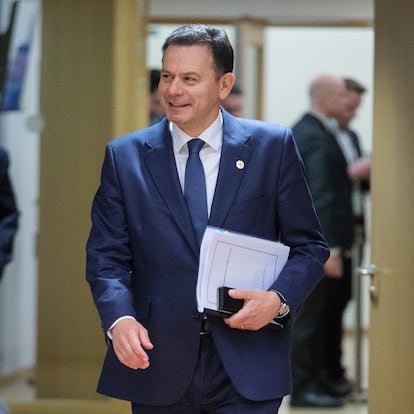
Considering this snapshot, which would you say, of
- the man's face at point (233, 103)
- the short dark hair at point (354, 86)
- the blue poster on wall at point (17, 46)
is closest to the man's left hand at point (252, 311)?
the blue poster on wall at point (17, 46)

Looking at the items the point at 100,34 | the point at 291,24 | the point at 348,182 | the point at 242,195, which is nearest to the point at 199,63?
the point at 242,195

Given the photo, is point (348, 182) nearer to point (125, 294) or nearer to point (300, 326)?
point (300, 326)

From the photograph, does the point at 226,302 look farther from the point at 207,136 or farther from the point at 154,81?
the point at 154,81

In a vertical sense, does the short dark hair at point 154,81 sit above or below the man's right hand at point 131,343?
above

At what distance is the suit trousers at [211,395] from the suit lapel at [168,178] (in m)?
0.27

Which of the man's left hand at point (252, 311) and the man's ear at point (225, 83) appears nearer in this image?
the man's left hand at point (252, 311)

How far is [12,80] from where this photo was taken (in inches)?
233

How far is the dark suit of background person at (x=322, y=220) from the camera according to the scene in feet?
21.1

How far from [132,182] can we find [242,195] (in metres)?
0.29

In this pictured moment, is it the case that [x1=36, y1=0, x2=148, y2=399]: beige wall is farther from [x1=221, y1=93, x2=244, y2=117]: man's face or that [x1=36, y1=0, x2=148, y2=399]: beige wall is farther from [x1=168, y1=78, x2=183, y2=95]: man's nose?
[x1=168, y1=78, x2=183, y2=95]: man's nose

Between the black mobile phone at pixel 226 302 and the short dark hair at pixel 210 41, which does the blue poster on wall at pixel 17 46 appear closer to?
the short dark hair at pixel 210 41

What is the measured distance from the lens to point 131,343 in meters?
2.67

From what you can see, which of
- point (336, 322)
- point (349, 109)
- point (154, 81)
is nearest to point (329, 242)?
point (336, 322)

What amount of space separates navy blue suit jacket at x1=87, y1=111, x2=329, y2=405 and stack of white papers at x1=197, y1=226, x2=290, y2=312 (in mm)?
57
